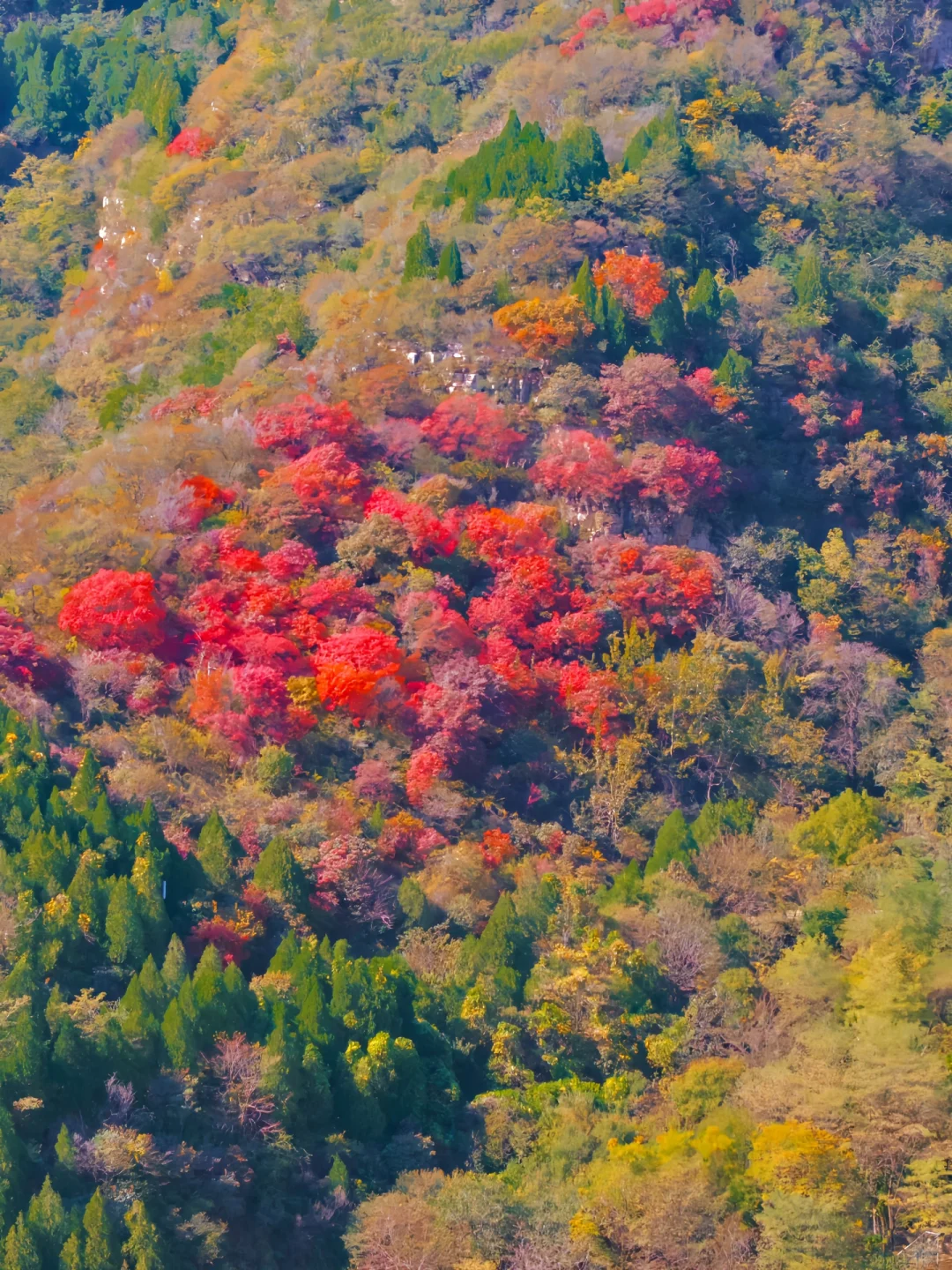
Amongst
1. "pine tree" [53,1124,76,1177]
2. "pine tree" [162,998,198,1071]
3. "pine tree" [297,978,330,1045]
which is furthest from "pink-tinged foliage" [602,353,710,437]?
"pine tree" [53,1124,76,1177]

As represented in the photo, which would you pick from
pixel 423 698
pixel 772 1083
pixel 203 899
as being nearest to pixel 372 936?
pixel 203 899

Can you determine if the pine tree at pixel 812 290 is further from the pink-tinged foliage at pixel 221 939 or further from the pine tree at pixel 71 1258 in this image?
the pine tree at pixel 71 1258

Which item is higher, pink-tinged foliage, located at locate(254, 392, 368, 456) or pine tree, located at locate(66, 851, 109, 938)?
pink-tinged foliage, located at locate(254, 392, 368, 456)

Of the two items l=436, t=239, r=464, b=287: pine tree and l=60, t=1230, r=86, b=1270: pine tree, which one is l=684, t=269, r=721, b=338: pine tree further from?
l=60, t=1230, r=86, b=1270: pine tree

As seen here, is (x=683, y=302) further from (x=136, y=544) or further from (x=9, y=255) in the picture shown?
(x=9, y=255)

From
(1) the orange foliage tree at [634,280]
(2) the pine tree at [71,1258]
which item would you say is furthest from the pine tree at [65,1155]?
(1) the orange foliage tree at [634,280]
